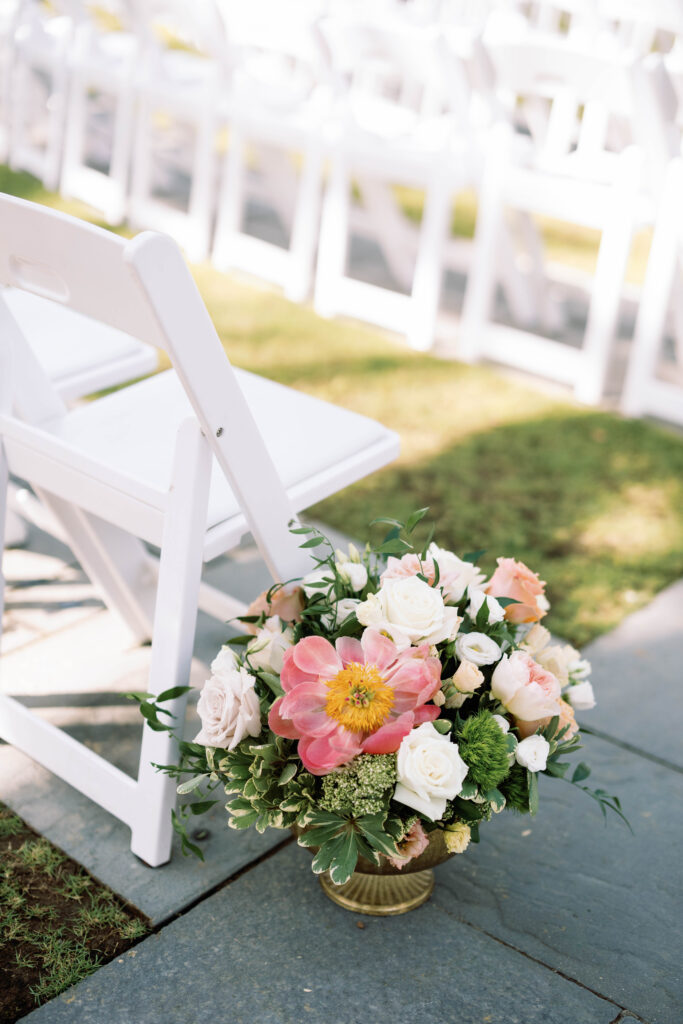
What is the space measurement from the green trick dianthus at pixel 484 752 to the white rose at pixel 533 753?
0.02 m

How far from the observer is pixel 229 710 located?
1.35 metres

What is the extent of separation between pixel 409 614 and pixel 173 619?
332 mm

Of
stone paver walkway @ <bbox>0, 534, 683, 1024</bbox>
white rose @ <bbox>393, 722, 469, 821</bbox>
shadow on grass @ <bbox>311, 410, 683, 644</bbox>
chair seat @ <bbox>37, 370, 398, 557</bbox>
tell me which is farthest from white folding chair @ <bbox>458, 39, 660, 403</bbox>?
white rose @ <bbox>393, 722, 469, 821</bbox>

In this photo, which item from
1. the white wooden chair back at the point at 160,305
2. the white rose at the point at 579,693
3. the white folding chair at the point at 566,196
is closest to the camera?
the white wooden chair back at the point at 160,305

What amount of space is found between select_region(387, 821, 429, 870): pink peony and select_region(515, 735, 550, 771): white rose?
15 centimetres

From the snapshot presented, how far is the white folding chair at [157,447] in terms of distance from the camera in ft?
4.08

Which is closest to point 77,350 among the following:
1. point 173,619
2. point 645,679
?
point 173,619

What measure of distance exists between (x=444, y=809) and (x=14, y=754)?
0.82m

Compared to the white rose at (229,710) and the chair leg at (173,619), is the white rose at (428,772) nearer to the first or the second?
the white rose at (229,710)

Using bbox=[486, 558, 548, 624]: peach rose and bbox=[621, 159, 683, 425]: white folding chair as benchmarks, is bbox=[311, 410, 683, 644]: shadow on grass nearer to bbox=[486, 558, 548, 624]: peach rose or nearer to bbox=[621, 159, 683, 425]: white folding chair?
bbox=[621, 159, 683, 425]: white folding chair

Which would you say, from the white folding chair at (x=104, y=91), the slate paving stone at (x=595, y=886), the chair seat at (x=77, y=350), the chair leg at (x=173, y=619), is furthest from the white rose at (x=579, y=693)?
the white folding chair at (x=104, y=91)

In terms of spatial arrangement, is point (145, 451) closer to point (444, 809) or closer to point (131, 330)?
point (131, 330)

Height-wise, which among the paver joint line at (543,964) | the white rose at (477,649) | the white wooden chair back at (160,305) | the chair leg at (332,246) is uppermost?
the white wooden chair back at (160,305)

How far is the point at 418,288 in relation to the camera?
11.8 ft
